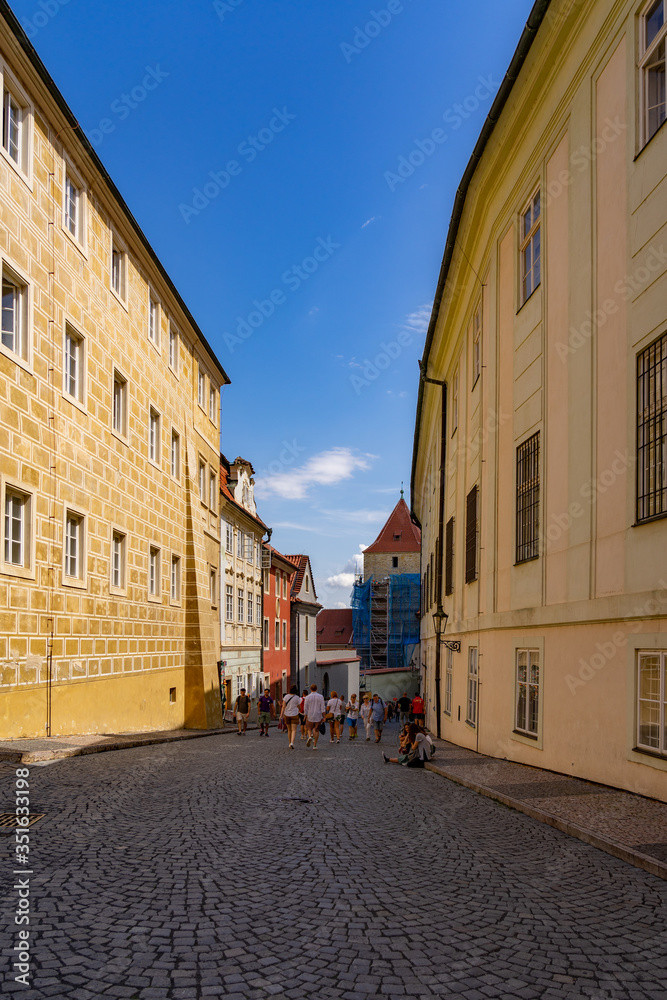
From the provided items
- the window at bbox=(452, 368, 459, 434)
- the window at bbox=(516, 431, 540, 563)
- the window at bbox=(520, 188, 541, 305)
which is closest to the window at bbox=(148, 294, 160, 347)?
the window at bbox=(452, 368, 459, 434)

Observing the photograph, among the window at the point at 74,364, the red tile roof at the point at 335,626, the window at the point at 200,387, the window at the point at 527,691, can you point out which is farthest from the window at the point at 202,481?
the red tile roof at the point at 335,626

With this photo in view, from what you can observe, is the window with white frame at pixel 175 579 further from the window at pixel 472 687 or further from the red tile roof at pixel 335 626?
the red tile roof at pixel 335 626

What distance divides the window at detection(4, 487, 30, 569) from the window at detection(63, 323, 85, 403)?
306cm

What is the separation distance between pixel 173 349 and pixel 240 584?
17540 millimetres

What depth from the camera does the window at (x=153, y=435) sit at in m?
22.6

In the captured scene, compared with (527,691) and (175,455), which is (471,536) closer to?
(527,691)

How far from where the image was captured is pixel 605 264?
36.1ft

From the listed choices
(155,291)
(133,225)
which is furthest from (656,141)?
(155,291)

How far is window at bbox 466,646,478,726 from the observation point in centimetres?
1809

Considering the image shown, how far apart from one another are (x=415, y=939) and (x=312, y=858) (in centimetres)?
224

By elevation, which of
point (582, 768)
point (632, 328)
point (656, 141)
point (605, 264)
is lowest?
point (582, 768)

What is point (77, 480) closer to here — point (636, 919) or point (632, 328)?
point (632, 328)

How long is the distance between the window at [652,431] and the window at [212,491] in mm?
22428

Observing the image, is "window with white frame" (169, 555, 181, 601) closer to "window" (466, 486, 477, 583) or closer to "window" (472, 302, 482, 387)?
"window" (466, 486, 477, 583)
